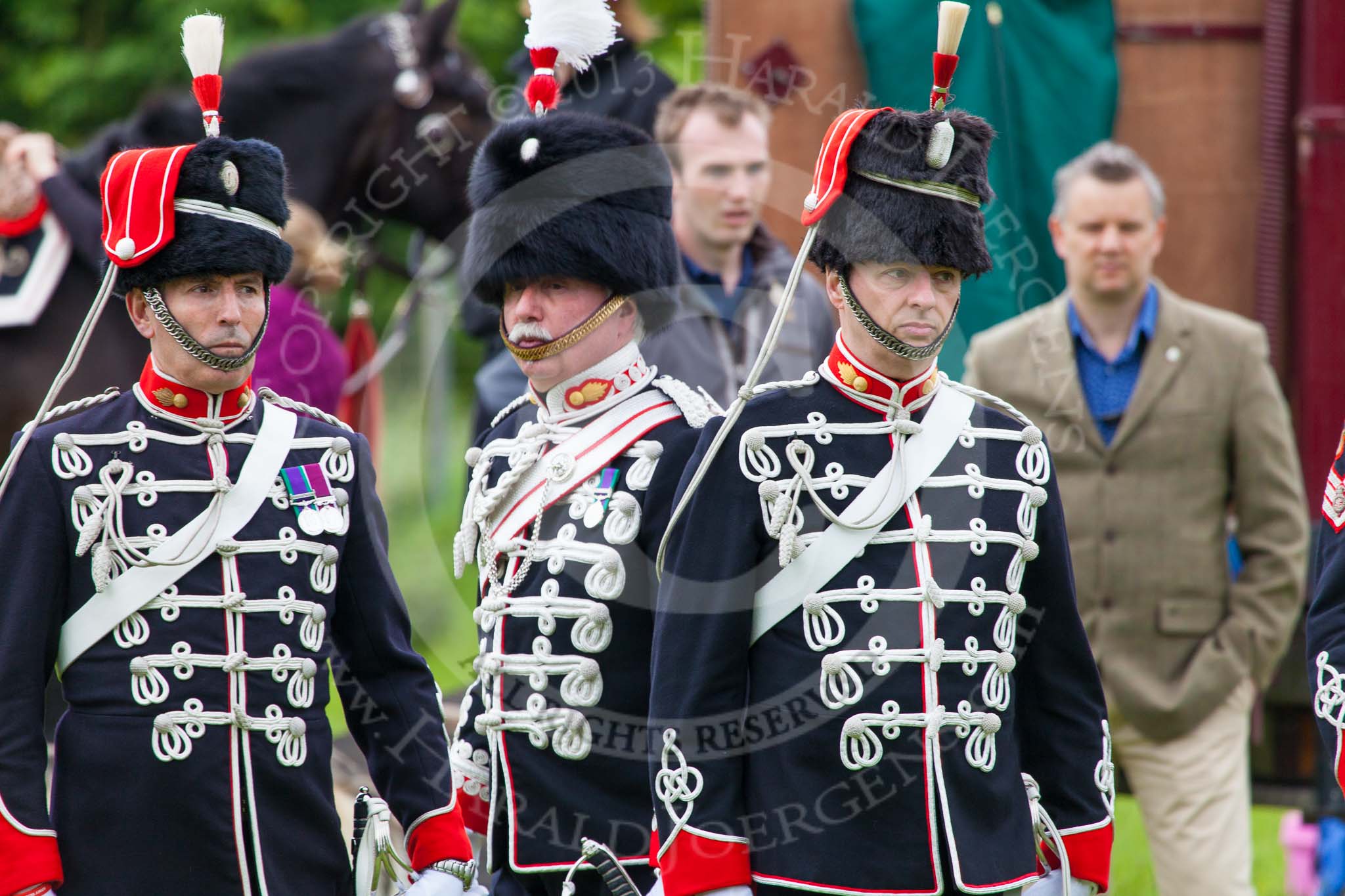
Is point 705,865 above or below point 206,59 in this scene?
below

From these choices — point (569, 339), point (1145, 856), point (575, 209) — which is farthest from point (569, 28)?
point (1145, 856)

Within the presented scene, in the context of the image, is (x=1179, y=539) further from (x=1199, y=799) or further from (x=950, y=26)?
(x=950, y=26)

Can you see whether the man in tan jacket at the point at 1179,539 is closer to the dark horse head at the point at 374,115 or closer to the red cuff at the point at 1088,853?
the red cuff at the point at 1088,853

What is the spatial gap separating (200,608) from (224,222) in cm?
71

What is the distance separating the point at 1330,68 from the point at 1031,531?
3537 mm

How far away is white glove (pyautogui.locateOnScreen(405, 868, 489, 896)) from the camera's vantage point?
11.2ft

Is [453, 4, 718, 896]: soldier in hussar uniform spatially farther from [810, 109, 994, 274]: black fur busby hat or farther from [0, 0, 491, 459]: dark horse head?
[0, 0, 491, 459]: dark horse head

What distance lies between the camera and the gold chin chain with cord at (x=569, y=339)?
3684 millimetres

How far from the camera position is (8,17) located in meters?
17.2

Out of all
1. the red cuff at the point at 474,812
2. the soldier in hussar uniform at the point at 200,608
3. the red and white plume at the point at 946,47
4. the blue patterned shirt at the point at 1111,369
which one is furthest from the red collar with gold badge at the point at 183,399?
the blue patterned shirt at the point at 1111,369

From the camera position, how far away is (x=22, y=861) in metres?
3.12

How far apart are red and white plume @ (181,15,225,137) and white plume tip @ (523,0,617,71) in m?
0.65

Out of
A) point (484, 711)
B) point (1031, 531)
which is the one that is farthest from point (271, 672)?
point (1031, 531)

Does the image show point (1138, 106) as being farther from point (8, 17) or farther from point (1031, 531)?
point (8, 17)
